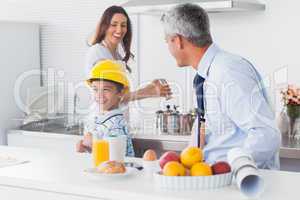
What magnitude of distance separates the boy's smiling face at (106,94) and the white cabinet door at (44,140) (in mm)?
1203

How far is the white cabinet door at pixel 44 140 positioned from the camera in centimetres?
399

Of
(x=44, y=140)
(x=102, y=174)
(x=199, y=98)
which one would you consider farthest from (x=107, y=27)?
(x=102, y=174)

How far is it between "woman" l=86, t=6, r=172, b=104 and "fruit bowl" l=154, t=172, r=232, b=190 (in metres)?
1.70

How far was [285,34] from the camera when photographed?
3.73 meters

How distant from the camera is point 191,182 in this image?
1.80 meters

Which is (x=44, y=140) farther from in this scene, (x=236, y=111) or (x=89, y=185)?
(x=89, y=185)

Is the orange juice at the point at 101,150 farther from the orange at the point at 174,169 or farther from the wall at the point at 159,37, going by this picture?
the wall at the point at 159,37

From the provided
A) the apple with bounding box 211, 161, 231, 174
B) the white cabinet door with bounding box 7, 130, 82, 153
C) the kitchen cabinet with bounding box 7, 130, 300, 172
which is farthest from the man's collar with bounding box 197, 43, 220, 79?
the white cabinet door with bounding box 7, 130, 82, 153

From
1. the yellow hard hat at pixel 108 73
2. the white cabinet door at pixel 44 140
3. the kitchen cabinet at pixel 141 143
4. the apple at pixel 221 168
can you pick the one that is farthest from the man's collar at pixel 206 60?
the white cabinet door at pixel 44 140

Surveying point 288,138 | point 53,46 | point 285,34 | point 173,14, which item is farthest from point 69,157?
point 53,46

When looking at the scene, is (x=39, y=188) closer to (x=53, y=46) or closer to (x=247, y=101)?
(x=247, y=101)

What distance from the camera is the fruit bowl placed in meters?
1.80

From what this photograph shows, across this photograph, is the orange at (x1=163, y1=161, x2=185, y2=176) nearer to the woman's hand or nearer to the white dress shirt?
the white dress shirt

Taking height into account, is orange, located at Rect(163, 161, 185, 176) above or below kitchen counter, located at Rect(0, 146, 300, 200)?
above
